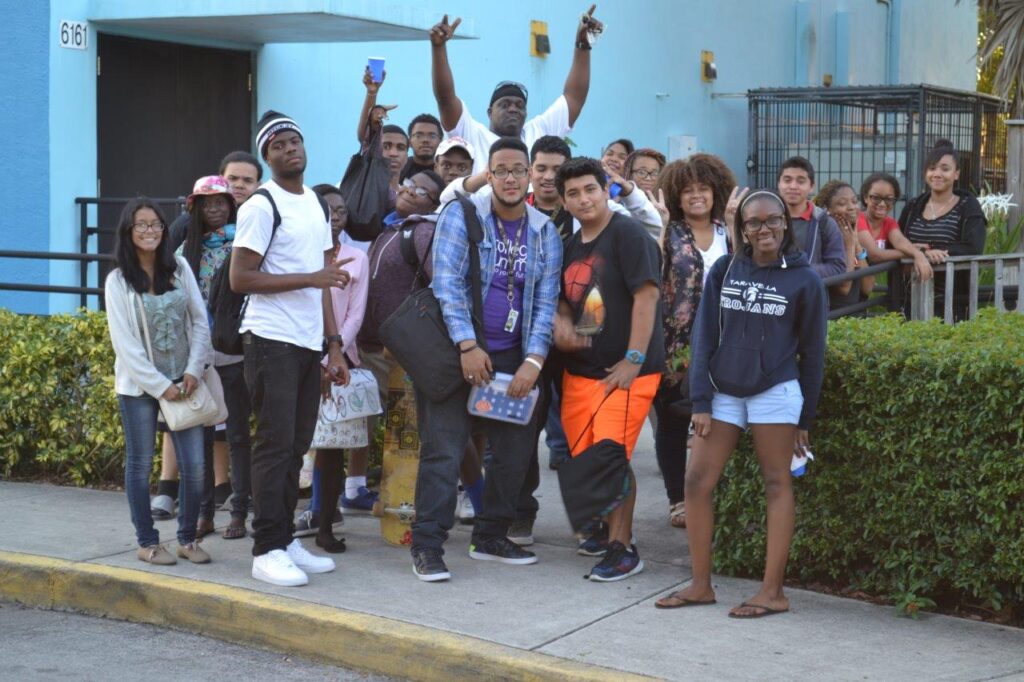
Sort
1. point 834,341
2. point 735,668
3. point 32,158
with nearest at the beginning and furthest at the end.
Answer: point 735,668, point 834,341, point 32,158

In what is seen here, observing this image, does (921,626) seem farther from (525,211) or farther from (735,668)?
(525,211)

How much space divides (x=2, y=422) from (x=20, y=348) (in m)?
0.50

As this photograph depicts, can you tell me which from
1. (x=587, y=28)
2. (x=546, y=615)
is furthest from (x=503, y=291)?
(x=587, y=28)

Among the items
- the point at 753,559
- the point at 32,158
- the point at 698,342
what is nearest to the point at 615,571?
the point at 753,559

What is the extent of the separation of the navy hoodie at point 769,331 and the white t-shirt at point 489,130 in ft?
6.45

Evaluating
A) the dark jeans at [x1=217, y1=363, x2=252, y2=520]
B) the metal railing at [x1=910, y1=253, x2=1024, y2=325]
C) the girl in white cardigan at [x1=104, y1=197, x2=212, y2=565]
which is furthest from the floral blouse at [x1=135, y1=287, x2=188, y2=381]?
the metal railing at [x1=910, y1=253, x2=1024, y2=325]

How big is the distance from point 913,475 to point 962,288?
10.3 feet

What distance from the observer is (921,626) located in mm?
5684

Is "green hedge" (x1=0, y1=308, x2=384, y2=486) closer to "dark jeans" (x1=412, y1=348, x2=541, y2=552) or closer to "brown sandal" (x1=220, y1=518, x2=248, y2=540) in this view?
"brown sandal" (x1=220, y1=518, x2=248, y2=540)

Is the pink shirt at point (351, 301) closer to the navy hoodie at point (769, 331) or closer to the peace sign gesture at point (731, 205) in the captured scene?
the peace sign gesture at point (731, 205)

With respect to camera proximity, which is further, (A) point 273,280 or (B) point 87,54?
(B) point 87,54

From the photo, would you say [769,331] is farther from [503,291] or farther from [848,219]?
[848,219]

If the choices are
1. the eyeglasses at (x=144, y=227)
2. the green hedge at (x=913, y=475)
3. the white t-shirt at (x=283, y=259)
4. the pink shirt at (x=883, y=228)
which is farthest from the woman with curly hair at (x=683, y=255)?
the eyeglasses at (x=144, y=227)

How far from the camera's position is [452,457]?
6.31 meters
